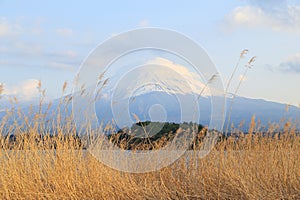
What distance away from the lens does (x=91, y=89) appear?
16.0 ft

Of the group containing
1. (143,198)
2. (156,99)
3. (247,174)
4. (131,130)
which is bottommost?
(143,198)

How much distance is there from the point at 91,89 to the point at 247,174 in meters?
1.87

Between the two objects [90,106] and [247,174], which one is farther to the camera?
[90,106]

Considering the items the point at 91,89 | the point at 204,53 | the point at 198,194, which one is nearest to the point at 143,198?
the point at 198,194

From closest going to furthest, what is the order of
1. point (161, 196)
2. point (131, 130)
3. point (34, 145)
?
point (161, 196) → point (34, 145) → point (131, 130)

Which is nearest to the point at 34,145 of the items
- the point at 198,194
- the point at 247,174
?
the point at 198,194

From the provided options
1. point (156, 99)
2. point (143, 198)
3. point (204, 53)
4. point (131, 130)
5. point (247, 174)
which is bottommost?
point (143, 198)

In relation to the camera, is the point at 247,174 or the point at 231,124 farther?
the point at 231,124

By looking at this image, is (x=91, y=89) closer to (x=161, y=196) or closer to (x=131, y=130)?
(x=131, y=130)

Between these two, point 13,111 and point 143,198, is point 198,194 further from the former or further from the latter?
point 13,111

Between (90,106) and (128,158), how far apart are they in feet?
2.42

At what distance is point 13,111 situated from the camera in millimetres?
4844

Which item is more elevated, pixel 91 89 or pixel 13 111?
pixel 91 89

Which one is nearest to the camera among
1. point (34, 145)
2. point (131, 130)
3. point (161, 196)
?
point (161, 196)
